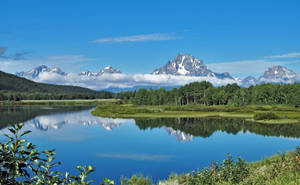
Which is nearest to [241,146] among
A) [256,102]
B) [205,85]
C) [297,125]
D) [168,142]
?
[168,142]

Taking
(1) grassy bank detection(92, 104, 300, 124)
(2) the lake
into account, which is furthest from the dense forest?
(2) the lake

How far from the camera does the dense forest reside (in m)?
127

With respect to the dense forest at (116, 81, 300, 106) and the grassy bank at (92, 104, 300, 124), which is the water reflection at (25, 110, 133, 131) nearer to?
the grassy bank at (92, 104, 300, 124)

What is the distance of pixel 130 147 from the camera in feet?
146

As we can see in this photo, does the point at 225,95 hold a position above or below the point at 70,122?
above

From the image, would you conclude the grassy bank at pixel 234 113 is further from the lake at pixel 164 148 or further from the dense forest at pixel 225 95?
the dense forest at pixel 225 95

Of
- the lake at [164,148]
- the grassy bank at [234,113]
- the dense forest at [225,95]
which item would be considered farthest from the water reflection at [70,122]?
the dense forest at [225,95]

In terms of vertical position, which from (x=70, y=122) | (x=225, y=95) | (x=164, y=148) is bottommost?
(x=164, y=148)

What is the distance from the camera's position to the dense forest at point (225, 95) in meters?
127

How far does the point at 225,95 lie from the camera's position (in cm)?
13988

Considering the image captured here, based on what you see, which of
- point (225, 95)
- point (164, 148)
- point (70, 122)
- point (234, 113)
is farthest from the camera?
point (225, 95)

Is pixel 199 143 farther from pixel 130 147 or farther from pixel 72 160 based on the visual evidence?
pixel 72 160

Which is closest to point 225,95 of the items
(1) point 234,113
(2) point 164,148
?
(1) point 234,113

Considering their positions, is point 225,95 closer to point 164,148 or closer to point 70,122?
point 70,122
